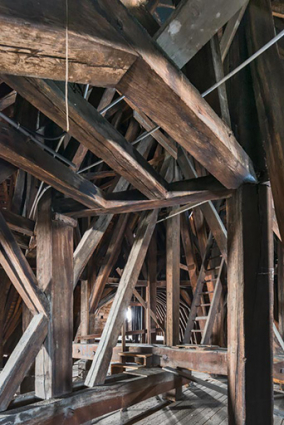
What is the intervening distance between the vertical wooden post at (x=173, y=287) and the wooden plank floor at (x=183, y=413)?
0.87 meters

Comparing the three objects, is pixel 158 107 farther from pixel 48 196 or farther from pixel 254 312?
pixel 48 196

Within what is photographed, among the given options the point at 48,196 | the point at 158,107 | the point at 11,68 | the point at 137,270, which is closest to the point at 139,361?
the point at 137,270

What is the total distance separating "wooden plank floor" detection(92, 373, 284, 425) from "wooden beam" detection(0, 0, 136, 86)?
13.1 ft

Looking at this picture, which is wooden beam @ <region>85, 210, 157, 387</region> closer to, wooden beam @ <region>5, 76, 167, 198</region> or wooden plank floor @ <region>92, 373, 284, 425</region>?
wooden beam @ <region>5, 76, 167, 198</region>

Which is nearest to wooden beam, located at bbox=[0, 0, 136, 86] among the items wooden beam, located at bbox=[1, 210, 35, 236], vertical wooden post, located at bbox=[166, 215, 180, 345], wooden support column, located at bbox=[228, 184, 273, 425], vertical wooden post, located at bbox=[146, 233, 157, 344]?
wooden support column, located at bbox=[228, 184, 273, 425]

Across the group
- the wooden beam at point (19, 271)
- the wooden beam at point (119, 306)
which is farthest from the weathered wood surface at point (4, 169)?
the wooden beam at point (119, 306)

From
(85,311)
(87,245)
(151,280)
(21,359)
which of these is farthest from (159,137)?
(151,280)

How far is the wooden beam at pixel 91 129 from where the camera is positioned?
1.60 m

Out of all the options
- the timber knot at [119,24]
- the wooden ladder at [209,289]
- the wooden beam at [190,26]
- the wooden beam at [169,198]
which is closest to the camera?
the timber knot at [119,24]

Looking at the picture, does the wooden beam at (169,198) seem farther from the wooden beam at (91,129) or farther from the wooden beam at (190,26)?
the wooden beam at (190,26)

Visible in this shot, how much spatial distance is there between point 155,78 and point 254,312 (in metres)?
1.48

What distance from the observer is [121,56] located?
1138 mm

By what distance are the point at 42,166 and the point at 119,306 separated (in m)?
1.48

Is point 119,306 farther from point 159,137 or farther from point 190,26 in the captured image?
point 190,26
